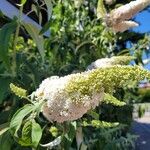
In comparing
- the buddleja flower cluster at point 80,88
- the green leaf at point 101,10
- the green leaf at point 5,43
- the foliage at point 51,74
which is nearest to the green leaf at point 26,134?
the foliage at point 51,74

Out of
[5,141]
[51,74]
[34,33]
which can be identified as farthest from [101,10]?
[5,141]

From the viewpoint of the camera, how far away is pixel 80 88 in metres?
1.46

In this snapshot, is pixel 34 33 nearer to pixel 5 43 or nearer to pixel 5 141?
pixel 5 43

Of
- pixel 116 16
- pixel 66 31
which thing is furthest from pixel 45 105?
pixel 66 31

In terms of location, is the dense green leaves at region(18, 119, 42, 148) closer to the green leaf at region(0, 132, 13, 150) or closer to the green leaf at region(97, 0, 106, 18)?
the green leaf at region(0, 132, 13, 150)

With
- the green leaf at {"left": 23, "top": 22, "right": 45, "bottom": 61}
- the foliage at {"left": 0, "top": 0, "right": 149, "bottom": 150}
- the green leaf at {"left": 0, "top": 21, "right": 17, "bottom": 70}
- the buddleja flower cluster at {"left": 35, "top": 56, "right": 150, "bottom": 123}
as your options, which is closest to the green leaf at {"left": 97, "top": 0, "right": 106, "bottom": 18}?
the foliage at {"left": 0, "top": 0, "right": 149, "bottom": 150}

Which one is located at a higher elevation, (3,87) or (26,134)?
(3,87)

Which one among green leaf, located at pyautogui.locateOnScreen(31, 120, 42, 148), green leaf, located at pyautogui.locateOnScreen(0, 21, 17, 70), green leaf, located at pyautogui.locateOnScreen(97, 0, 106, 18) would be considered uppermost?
green leaf, located at pyautogui.locateOnScreen(97, 0, 106, 18)

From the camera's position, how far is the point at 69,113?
5.09 ft

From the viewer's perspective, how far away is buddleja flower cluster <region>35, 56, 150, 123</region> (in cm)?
141

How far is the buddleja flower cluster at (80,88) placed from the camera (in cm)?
141

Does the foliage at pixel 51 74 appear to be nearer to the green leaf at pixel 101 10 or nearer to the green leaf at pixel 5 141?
the green leaf at pixel 5 141

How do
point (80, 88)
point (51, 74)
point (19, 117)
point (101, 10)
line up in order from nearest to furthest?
1. point (80, 88)
2. point (19, 117)
3. point (101, 10)
4. point (51, 74)

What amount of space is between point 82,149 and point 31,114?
251 millimetres
